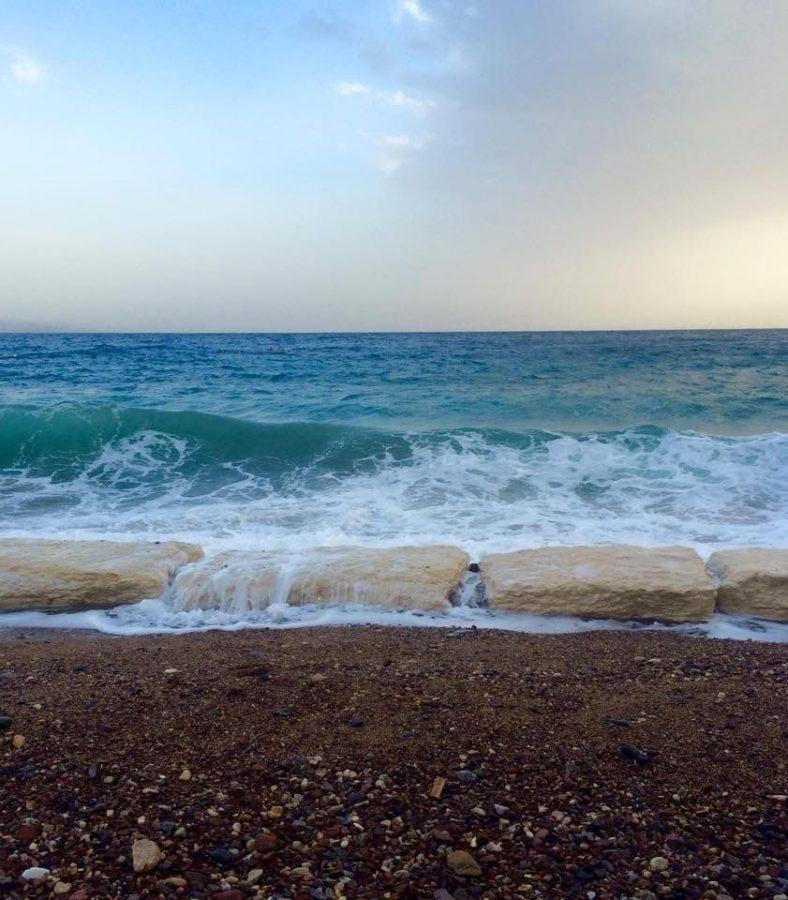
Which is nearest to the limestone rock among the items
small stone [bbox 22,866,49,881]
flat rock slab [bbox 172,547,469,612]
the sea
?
flat rock slab [bbox 172,547,469,612]

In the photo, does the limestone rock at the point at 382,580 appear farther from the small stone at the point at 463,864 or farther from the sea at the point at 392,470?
the small stone at the point at 463,864

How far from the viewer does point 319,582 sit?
17.4 feet

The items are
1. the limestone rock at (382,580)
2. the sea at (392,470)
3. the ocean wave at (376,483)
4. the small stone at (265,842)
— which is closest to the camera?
the small stone at (265,842)

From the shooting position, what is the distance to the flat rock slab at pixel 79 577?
521 cm

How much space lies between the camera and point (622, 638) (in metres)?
4.61

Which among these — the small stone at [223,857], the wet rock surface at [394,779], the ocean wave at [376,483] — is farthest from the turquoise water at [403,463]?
the small stone at [223,857]

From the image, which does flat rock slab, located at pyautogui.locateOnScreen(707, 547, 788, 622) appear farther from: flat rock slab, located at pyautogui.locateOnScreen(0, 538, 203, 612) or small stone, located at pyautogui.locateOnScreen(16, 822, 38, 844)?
small stone, located at pyautogui.locateOnScreen(16, 822, 38, 844)

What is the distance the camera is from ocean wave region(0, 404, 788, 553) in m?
7.18

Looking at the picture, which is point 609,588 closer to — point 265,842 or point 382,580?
point 382,580

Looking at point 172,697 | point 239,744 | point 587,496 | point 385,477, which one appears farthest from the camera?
point 385,477

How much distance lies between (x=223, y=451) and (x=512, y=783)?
1030cm

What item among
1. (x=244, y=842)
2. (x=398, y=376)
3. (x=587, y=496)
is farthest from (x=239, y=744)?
(x=398, y=376)

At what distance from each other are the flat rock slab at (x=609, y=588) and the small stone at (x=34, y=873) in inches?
142

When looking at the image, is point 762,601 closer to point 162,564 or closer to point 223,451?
point 162,564
